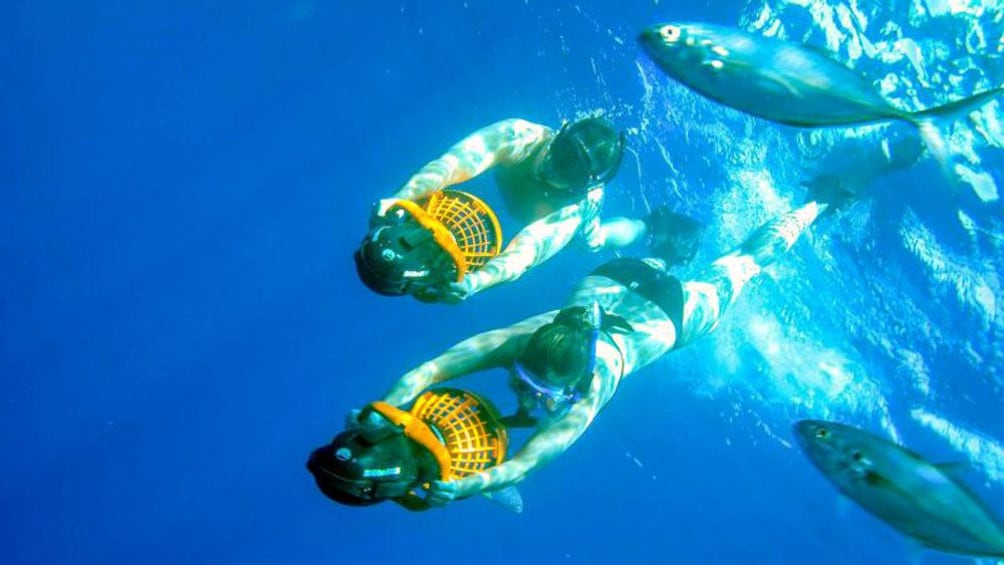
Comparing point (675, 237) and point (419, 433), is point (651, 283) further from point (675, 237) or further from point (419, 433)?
point (419, 433)

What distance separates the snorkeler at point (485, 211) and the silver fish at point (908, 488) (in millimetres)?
2352

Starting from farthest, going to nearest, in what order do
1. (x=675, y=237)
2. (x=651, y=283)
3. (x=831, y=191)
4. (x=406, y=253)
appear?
(x=831, y=191), (x=675, y=237), (x=651, y=283), (x=406, y=253)

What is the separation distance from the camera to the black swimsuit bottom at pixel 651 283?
21.6 ft

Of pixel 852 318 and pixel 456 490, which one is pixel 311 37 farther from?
pixel 852 318

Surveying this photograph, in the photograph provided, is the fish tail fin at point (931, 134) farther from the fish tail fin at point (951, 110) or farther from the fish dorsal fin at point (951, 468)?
the fish dorsal fin at point (951, 468)

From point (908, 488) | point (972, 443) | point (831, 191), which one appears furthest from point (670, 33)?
point (972, 443)

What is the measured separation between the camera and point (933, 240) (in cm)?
975

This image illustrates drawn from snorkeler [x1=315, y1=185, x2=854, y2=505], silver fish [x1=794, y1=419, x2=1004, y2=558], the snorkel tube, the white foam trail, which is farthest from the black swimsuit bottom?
the white foam trail

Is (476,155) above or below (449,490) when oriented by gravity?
above

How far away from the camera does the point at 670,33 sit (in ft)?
7.88

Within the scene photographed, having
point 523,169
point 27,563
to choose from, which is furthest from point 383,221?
point 27,563

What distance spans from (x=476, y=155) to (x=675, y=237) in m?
4.95

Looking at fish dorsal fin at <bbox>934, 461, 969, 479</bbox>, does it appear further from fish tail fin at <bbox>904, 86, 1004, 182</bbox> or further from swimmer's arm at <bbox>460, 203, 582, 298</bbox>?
swimmer's arm at <bbox>460, 203, 582, 298</bbox>

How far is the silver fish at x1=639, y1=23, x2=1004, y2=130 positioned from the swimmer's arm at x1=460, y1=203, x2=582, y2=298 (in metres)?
2.12
